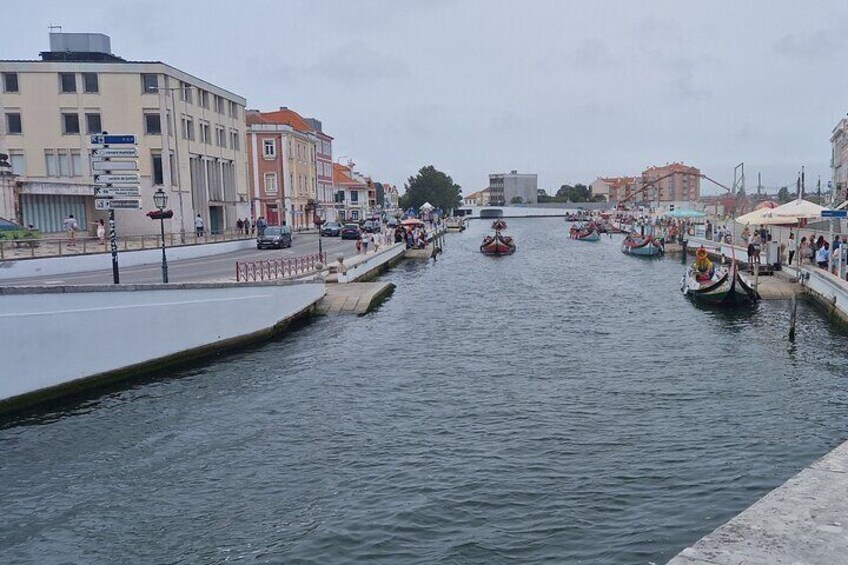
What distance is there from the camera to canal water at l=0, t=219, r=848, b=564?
10.5 meters

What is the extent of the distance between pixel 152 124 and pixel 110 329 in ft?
117

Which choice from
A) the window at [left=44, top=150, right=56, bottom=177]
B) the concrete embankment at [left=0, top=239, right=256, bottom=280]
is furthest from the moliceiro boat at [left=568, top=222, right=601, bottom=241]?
the window at [left=44, top=150, right=56, bottom=177]

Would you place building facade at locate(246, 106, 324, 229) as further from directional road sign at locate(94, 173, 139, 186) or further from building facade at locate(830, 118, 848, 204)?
building facade at locate(830, 118, 848, 204)

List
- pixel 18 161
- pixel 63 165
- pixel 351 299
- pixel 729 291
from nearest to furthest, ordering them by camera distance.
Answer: pixel 729 291 < pixel 351 299 < pixel 18 161 < pixel 63 165

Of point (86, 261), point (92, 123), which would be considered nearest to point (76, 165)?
point (92, 123)

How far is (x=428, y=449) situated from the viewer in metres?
13.9

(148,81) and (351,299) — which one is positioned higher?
(148,81)

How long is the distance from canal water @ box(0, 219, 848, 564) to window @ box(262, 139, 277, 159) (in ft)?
A: 178

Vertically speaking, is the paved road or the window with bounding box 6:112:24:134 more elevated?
the window with bounding box 6:112:24:134

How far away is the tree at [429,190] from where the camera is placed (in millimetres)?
156500

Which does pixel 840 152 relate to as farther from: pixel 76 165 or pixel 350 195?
pixel 76 165

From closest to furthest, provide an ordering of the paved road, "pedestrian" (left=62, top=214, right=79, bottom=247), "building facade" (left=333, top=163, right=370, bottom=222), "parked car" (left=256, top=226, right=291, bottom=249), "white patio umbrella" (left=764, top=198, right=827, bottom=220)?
the paved road, "white patio umbrella" (left=764, top=198, right=827, bottom=220), "pedestrian" (left=62, top=214, right=79, bottom=247), "parked car" (left=256, top=226, right=291, bottom=249), "building facade" (left=333, top=163, right=370, bottom=222)

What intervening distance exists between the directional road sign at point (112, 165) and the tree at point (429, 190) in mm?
133974

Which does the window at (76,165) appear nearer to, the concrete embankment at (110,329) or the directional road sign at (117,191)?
the concrete embankment at (110,329)
